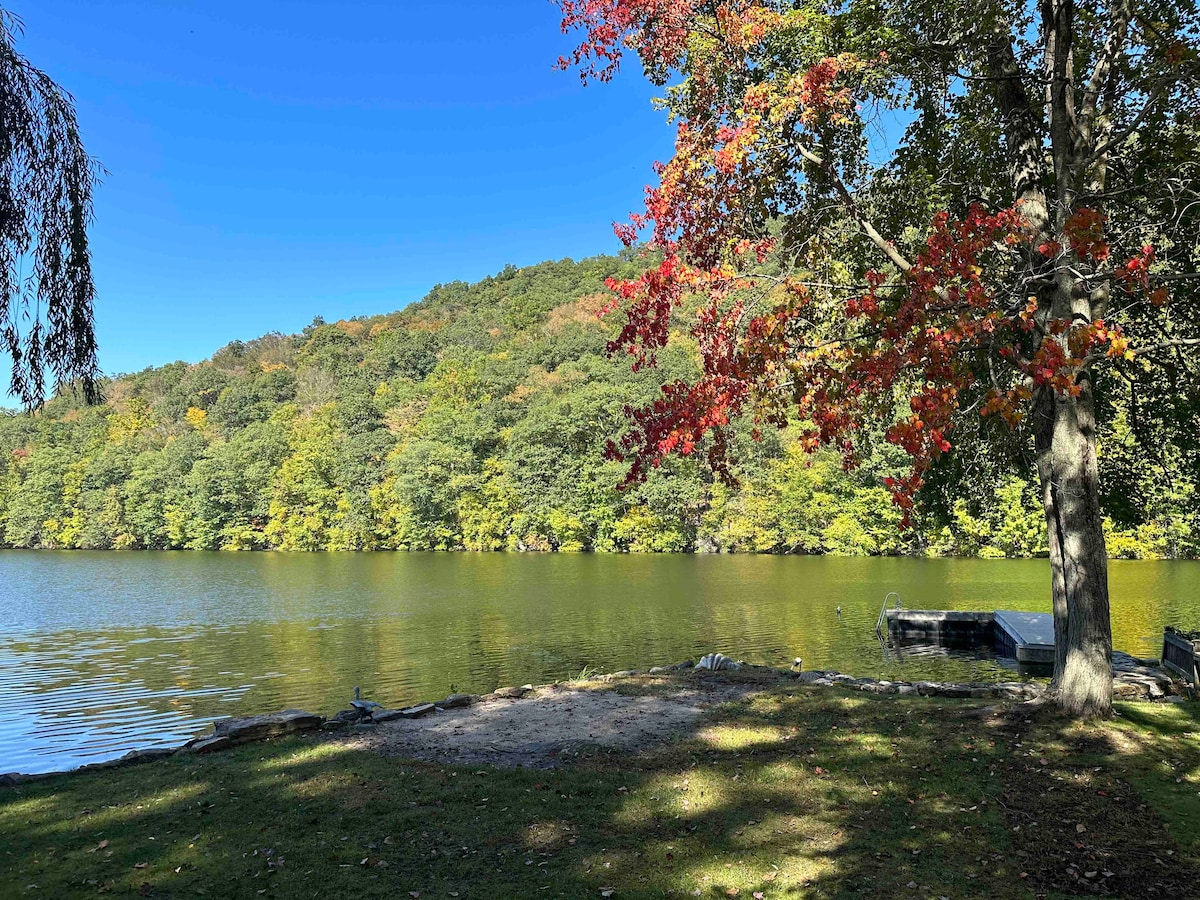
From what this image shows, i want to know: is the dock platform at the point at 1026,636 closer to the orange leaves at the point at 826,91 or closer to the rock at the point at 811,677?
the rock at the point at 811,677

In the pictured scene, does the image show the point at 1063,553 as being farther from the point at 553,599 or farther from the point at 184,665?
the point at 553,599

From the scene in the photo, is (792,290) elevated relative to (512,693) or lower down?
elevated

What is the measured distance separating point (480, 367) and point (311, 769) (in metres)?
75.2

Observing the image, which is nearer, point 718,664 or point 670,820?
point 670,820

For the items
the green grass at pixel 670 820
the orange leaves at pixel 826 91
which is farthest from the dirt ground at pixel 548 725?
the orange leaves at pixel 826 91

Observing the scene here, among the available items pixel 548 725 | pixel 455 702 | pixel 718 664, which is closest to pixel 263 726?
pixel 455 702

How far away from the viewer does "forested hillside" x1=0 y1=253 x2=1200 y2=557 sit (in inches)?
2041

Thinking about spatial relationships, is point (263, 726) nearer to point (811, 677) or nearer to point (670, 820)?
point (670, 820)

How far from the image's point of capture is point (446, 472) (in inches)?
2504

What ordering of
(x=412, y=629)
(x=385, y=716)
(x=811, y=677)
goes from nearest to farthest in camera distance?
(x=385, y=716) → (x=811, y=677) → (x=412, y=629)

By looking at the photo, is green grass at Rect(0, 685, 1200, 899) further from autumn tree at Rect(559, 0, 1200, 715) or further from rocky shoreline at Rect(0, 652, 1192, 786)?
autumn tree at Rect(559, 0, 1200, 715)

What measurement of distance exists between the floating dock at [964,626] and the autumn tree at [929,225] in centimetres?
997

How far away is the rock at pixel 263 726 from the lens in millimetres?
8531

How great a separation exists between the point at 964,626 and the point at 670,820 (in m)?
18.0
